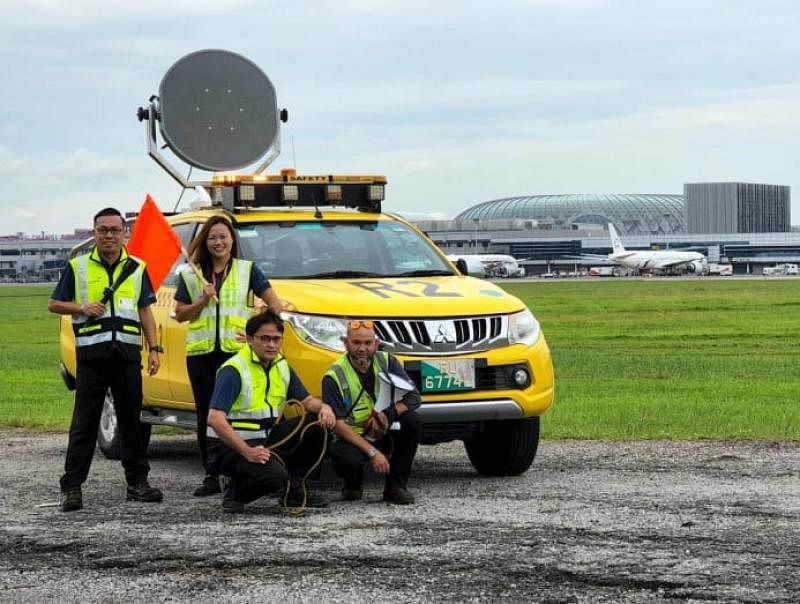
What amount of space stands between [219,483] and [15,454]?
3565mm

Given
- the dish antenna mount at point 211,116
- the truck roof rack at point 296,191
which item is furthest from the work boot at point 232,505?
the dish antenna mount at point 211,116

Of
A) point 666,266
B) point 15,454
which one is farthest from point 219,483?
point 666,266

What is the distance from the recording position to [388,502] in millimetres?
9086

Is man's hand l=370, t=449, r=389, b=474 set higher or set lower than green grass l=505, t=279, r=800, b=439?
higher

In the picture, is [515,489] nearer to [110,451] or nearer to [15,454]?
[110,451]

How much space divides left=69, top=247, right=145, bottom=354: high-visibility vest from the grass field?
5186 mm

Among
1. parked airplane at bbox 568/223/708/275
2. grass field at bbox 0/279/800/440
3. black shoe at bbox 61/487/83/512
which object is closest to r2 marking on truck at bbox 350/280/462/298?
black shoe at bbox 61/487/83/512

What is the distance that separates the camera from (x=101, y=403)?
9.42 metres

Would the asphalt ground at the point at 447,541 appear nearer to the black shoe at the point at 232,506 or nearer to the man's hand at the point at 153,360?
the black shoe at the point at 232,506

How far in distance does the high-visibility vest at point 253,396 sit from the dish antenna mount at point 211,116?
4400mm

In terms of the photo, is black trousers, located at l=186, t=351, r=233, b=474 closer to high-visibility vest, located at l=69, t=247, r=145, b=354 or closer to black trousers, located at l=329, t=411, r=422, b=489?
high-visibility vest, located at l=69, t=247, r=145, b=354

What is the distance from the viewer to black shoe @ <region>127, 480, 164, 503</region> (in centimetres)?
929

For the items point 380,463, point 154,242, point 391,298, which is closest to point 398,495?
point 380,463

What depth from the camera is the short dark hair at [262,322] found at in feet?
28.9
